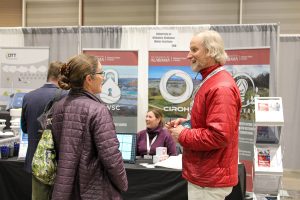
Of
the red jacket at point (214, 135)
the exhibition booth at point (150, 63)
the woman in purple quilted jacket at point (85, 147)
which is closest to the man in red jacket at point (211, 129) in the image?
the red jacket at point (214, 135)

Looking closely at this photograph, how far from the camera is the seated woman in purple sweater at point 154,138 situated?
333 cm

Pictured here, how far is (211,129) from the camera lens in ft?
5.02

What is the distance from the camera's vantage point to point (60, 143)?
152cm

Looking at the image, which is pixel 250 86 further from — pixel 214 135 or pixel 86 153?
pixel 86 153

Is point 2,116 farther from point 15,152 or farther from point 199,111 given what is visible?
point 199,111

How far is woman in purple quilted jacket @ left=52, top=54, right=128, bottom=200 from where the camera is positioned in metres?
1.47

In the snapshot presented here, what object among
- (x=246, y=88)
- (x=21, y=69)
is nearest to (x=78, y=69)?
(x=246, y=88)

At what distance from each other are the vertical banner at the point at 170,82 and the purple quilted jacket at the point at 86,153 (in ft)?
10.4

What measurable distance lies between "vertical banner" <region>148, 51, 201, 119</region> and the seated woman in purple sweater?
1229mm

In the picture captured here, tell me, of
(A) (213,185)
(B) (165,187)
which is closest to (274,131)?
(B) (165,187)

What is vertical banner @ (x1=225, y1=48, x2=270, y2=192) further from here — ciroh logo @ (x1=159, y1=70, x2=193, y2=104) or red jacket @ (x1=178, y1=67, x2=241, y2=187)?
red jacket @ (x1=178, y1=67, x2=241, y2=187)

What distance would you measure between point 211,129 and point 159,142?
187cm

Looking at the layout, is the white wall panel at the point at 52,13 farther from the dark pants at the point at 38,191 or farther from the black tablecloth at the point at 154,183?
the dark pants at the point at 38,191

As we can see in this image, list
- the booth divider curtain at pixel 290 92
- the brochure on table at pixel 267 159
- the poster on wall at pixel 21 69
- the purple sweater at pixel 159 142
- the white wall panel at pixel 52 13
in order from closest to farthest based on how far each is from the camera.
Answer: the brochure on table at pixel 267 159, the purple sweater at pixel 159 142, the poster on wall at pixel 21 69, the booth divider curtain at pixel 290 92, the white wall panel at pixel 52 13
